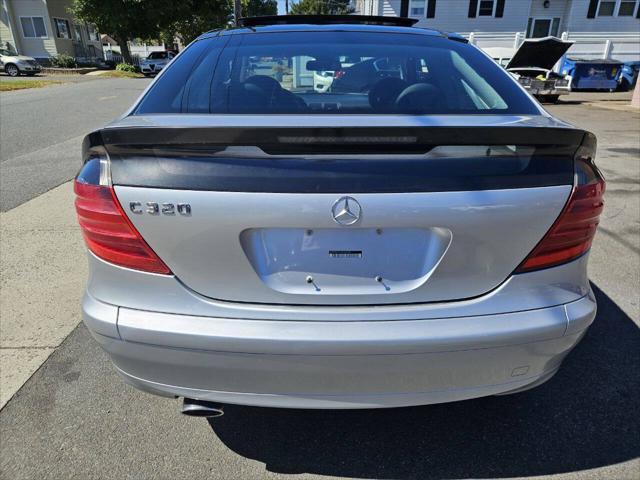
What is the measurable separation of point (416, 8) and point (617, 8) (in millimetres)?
11949

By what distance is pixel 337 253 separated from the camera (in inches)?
62.8

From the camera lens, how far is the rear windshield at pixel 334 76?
216cm

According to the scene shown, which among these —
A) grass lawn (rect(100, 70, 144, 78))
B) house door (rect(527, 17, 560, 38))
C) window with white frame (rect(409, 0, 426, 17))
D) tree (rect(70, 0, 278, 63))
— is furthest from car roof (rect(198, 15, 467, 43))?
house door (rect(527, 17, 560, 38))

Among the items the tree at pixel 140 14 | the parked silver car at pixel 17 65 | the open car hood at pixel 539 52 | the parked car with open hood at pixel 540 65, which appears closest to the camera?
the parked car with open hood at pixel 540 65

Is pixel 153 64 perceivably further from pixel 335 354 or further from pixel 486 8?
pixel 335 354

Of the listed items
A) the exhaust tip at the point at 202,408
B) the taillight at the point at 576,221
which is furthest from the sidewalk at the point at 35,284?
the taillight at the point at 576,221

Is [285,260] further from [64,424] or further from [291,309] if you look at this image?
[64,424]

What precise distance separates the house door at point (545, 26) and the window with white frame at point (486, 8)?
9.45 ft

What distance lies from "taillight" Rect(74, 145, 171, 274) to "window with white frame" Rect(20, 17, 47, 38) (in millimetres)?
43123

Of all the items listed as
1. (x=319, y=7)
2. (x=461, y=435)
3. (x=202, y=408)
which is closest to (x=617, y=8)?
(x=461, y=435)

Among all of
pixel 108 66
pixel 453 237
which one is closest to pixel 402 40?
pixel 453 237

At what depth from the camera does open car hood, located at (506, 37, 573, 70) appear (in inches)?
687

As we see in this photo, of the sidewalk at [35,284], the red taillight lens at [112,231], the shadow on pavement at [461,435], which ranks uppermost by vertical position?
the red taillight lens at [112,231]

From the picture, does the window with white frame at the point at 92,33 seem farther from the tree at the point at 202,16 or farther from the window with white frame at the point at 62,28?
the tree at the point at 202,16
